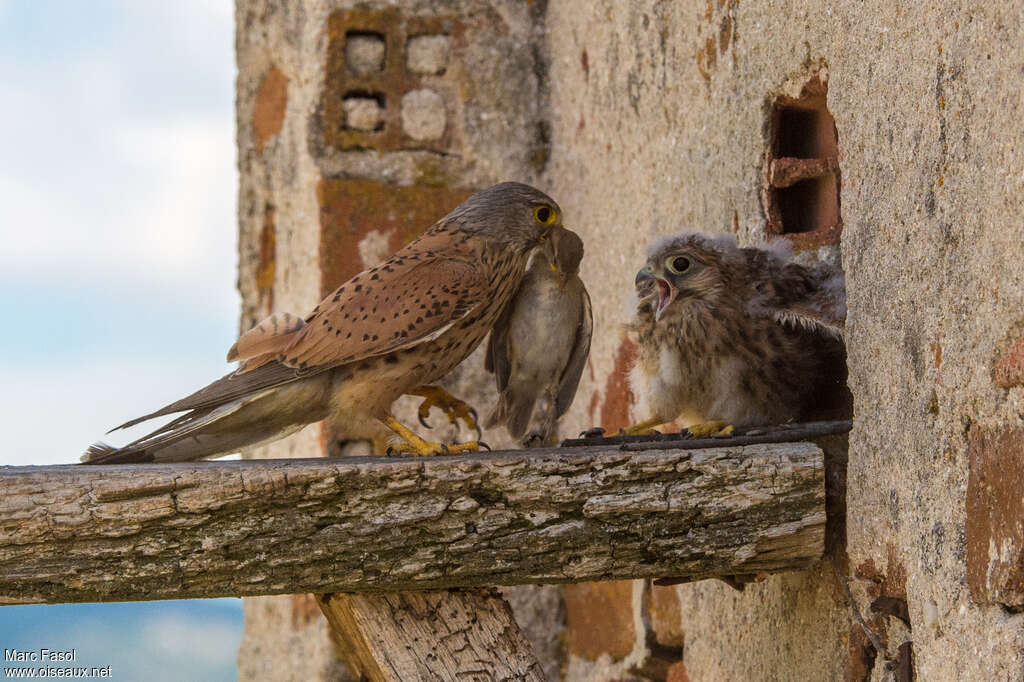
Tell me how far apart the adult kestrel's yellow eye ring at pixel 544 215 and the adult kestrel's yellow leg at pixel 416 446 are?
0.53 meters

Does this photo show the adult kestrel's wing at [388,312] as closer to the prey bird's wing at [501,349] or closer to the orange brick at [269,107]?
the prey bird's wing at [501,349]

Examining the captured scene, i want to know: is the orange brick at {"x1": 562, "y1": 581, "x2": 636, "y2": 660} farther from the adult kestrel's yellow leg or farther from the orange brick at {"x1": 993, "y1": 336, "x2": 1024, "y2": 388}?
the orange brick at {"x1": 993, "y1": 336, "x2": 1024, "y2": 388}

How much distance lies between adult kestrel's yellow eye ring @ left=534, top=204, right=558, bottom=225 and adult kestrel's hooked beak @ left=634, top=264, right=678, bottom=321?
10.1 inches

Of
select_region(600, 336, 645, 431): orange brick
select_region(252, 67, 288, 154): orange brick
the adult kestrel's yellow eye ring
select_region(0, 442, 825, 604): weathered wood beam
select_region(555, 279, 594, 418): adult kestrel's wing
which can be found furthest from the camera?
select_region(252, 67, 288, 154): orange brick

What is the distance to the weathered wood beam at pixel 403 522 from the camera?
6.12 ft

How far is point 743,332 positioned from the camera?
2.34 metres

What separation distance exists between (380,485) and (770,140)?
1.17 metres

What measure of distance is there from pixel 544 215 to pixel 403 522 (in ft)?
2.95

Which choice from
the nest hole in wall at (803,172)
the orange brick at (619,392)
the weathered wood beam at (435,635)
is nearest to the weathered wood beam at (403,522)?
the weathered wood beam at (435,635)

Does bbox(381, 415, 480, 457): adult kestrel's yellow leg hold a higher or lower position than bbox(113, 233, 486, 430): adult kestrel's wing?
lower

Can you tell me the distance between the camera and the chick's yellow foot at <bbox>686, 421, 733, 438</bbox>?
91.2 inches

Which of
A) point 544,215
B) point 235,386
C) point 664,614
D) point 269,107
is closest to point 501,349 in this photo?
point 544,215

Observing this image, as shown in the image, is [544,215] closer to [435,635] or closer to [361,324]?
[361,324]

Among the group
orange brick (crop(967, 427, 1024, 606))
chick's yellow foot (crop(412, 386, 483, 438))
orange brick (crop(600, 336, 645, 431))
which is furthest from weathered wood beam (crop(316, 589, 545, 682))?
orange brick (crop(600, 336, 645, 431))
